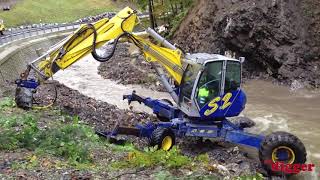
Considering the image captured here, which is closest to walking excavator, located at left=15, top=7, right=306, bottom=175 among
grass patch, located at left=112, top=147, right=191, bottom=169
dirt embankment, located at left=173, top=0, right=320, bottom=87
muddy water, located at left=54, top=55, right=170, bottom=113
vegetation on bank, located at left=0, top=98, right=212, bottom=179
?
vegetation on bank, located at left=0, top=98, right=212, bottom=179

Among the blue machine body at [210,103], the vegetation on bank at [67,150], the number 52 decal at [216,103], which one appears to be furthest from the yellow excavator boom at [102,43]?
the vegetation on bank at [67,150]

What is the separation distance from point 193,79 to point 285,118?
19.8 feet

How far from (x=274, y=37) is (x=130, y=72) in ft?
25.7

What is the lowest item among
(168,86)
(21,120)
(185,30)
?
(21,120)

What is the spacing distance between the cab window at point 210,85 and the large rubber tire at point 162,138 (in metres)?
1.13

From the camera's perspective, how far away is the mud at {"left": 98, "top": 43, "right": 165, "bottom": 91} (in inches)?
958

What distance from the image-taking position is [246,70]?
984 inches

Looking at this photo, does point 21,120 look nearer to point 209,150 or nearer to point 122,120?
point 122,120

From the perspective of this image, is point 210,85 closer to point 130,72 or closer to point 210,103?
point 210,103

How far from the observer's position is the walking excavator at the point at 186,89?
11719 millimetres

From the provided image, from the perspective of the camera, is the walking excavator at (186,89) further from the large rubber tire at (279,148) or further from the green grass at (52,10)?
the green grass at (52,10)

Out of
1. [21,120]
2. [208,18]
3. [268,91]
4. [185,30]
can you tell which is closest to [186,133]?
[21,120]

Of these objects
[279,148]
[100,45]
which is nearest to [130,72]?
[100,45]

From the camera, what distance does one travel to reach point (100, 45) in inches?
532
